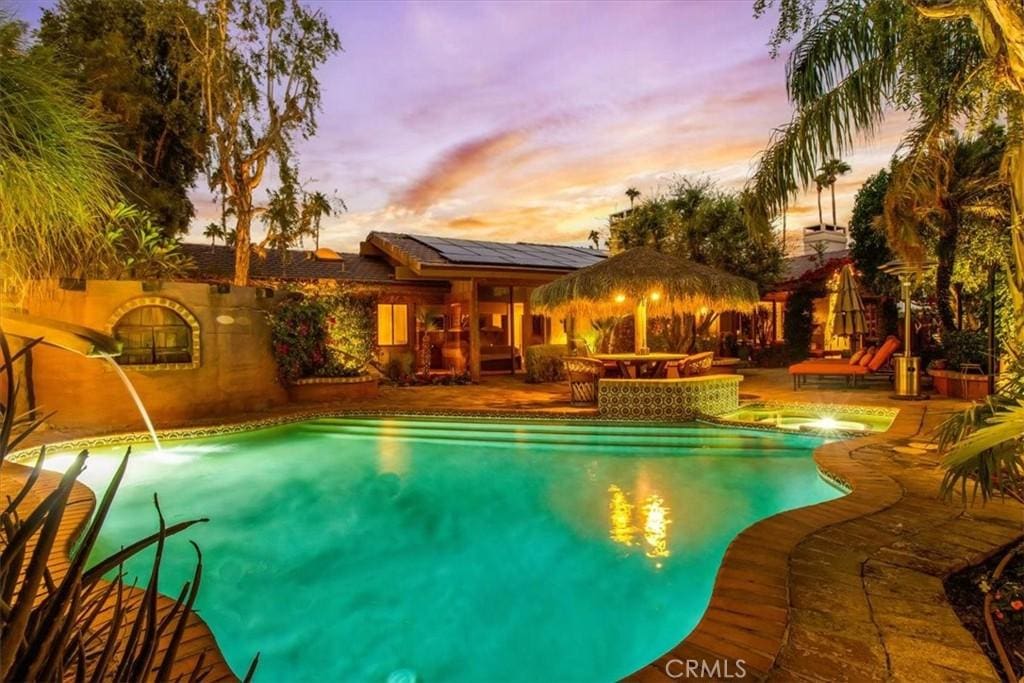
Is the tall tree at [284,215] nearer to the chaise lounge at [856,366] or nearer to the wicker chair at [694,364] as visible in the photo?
the wicker chair at [694,364]

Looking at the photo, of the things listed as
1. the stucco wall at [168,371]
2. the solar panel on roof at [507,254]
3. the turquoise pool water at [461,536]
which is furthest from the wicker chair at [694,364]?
the stucco wall at [168,371]

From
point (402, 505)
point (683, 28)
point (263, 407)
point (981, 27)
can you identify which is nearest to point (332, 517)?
point (402, 505)

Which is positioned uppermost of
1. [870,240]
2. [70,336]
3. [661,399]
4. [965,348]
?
[870,240]

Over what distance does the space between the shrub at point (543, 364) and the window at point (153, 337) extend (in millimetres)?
8222

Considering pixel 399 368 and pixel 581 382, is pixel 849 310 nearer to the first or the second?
pixel 581 382

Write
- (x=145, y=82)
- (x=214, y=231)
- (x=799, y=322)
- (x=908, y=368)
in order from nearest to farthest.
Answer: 1. (x=908, y=368)
2. (x=145, y=82)
3. (x=214, y=231)
4. (x=799, y=322)

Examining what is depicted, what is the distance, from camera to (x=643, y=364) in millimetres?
11406

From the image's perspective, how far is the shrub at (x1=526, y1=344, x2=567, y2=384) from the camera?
1567 centimetres

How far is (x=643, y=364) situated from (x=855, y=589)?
27.3 feet

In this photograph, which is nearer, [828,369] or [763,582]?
[763,582]

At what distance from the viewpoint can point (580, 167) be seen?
1938 centimetres

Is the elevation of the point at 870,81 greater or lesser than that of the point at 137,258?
greater

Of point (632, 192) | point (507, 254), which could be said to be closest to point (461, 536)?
point (507, 254)

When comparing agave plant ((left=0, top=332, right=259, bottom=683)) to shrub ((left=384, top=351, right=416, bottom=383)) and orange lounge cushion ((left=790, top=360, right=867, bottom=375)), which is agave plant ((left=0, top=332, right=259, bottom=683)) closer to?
orange lounge cushion ((left=790, top=360, right=867, bottom=375))
